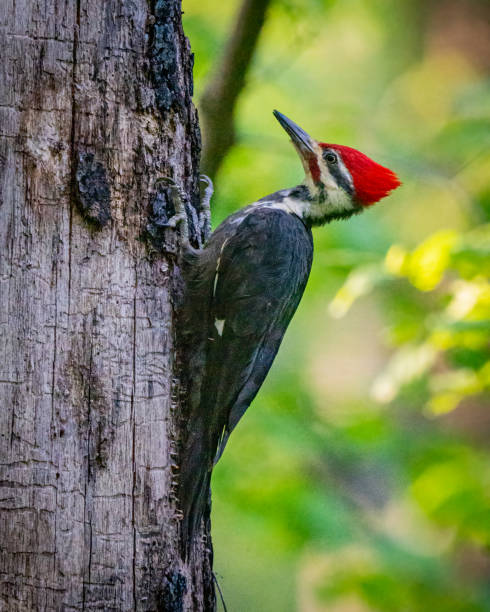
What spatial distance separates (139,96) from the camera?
2.47m

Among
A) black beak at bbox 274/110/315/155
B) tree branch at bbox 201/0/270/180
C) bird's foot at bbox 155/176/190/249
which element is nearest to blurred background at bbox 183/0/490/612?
tree branch at bbox 201/0/270/180

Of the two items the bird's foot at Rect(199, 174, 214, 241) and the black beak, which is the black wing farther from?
the black beak

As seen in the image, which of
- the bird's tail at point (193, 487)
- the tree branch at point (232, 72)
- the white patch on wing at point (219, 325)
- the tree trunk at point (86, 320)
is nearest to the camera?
the tree trunk at point (86, 320)

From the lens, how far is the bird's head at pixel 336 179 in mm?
3412

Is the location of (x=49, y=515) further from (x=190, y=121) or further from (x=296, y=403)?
(x=296, y=403)

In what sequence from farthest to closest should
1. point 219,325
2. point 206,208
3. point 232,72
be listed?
point 206,208 → point 232,72 → point 219,325

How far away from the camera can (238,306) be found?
9.66 ft

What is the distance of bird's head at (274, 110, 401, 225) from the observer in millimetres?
3412

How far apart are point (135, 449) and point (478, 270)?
Result: 69.6 inches

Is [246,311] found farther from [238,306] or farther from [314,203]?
[314,203]

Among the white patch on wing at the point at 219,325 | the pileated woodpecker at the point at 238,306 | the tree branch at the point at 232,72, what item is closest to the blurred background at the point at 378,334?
the tree branch at the point at 232,72

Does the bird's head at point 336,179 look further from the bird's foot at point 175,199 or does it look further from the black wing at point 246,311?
the bird's foot at point 175,199

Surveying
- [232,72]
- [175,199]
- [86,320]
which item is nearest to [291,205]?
[232,72]

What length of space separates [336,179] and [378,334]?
74.2 inches
